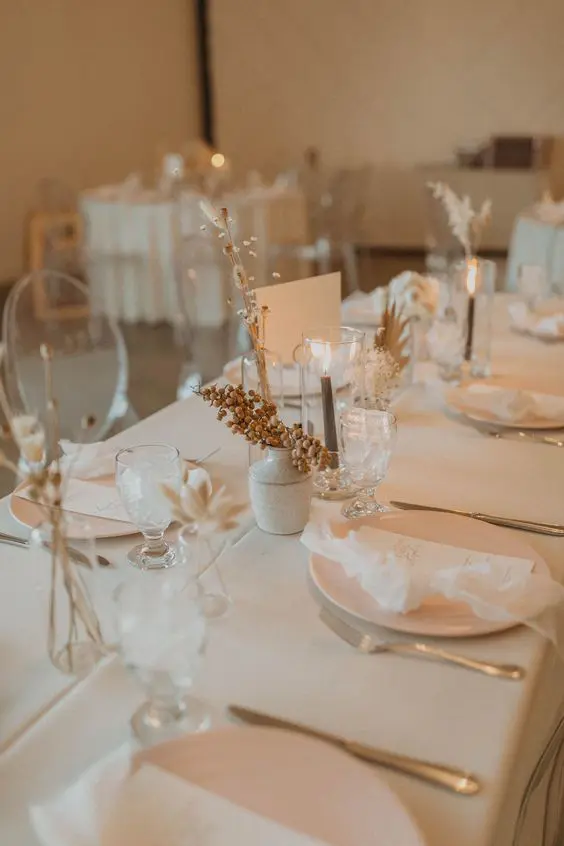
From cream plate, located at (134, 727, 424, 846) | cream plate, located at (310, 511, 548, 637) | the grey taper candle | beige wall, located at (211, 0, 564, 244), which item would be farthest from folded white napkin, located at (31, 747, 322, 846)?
beige wall, located at (211, 0, 564, 244)

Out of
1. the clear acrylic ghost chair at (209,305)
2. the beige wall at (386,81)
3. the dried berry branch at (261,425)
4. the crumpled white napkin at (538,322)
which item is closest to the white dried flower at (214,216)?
the dried berry branch at (261,425)

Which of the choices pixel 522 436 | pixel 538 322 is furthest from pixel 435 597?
pixel 538 322

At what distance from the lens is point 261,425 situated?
4.23 ft

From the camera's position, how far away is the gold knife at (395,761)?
86cm

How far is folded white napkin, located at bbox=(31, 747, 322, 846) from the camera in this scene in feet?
2.55

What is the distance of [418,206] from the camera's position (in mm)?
8070

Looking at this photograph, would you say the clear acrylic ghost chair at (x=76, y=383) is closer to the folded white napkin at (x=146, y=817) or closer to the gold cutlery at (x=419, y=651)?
the gold cutlery at (x=419, y=651)

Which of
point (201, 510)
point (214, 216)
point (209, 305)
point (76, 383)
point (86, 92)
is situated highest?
point (86, 92)

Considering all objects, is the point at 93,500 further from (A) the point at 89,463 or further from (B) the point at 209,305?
(B) the point at 209,305

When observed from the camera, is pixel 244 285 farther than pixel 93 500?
No

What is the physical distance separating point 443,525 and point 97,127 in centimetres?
707

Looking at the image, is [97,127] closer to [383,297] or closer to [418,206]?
[418,206]

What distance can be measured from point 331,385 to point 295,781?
0.78 metres

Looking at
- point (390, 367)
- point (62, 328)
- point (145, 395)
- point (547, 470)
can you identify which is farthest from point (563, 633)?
point (62, 328)
